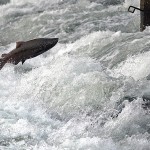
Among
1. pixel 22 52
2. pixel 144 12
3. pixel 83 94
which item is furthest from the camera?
pixel 144 12

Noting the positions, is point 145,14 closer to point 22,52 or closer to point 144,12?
point 144,12

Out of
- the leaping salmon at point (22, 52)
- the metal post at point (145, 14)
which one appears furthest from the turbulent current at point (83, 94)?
the leaping salmon at point (22, 52)

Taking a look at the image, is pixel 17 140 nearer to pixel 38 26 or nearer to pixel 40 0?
pixel 38 26

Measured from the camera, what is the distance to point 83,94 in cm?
642

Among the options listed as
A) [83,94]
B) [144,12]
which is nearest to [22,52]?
[83,94]

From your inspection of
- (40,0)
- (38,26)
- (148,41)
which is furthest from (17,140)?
(40,0)

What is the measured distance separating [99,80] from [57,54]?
2.39 m

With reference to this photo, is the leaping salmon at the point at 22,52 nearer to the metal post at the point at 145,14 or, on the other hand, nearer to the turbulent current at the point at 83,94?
the turbulent current at the point at 83,94

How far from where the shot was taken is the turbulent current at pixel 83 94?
219 inches

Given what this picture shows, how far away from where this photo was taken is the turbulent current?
5.55 m

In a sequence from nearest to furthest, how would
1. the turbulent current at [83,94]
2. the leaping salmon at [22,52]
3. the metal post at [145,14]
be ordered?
the turbulent current at [83,94], the leaping salmon at [22,52], the metal post at [145,14]

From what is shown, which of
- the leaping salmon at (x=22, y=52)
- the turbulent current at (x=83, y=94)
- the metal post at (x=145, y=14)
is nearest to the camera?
the turbulent current at (x=83, y=94)

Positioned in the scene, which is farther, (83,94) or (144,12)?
(144,12)

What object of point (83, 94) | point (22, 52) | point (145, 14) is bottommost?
point (83, 94)
